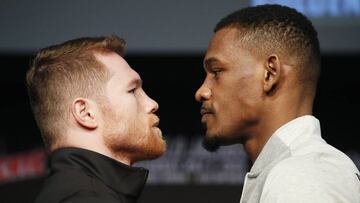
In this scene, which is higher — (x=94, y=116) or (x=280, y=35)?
(x=280, y=35)

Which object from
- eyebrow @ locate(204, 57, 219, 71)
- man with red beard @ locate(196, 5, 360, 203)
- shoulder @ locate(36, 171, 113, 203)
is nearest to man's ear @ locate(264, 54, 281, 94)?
man with red beard @ locate(196, 5, 360, 203)

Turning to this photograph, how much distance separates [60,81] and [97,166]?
19 centimetres

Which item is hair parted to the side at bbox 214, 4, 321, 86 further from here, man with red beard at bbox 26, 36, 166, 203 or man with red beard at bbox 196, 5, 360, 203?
man with red beard at bbox 26, 36, 166, 203

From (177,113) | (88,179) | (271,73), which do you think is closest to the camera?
(88,179)

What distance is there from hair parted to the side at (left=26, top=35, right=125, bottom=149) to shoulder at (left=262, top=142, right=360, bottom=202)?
40 cm

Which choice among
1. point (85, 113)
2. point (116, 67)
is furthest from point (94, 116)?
point (116, 67)

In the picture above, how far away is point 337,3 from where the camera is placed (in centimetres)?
260

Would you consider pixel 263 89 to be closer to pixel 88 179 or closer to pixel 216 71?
pixel 216 71

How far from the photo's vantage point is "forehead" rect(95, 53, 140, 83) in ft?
4.71

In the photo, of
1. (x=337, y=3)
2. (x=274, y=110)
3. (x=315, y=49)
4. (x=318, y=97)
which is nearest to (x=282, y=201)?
(x=274, y=110)

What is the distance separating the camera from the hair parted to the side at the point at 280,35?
1.41m

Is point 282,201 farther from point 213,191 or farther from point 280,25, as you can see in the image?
point 213,191

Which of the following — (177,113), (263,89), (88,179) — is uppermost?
(263,89)

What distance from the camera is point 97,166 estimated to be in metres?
1.31
